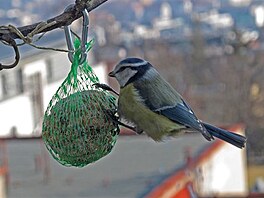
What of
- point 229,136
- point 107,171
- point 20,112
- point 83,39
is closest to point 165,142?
point 229,136

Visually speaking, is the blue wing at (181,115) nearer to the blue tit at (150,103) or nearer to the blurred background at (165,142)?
the blue tit at (150,103)

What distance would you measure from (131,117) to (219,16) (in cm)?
4956

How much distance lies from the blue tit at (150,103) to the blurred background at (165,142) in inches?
12.7

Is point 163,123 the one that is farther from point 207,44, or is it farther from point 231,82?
Answer: point 207,44

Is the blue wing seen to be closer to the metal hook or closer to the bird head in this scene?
the bird head

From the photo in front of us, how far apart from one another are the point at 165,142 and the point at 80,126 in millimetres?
522

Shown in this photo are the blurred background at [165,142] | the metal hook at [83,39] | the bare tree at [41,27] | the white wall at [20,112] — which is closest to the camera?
the bare tree at [41,27]

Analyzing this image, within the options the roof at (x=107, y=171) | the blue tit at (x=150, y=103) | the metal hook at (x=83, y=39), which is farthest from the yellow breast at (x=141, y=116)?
the roof at (x=107, y=171)

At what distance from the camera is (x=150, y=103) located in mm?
2928

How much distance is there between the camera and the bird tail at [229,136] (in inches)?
112

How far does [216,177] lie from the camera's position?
13383mm

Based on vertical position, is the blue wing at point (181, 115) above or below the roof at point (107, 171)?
above

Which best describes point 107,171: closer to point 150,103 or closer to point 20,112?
point 20,112

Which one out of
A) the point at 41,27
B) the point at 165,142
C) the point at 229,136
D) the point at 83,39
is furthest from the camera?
the point at 165,142
